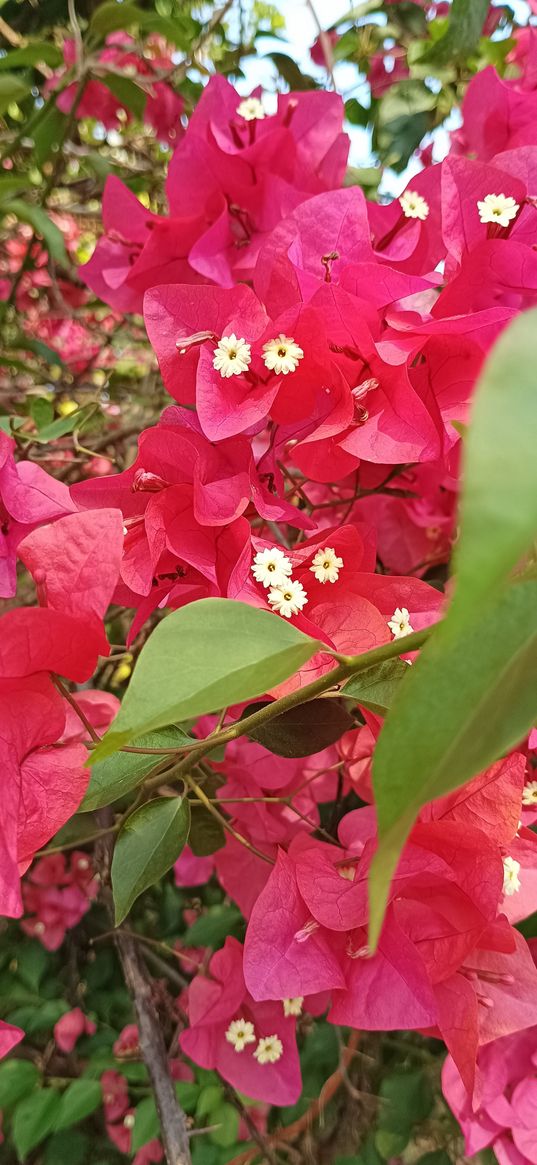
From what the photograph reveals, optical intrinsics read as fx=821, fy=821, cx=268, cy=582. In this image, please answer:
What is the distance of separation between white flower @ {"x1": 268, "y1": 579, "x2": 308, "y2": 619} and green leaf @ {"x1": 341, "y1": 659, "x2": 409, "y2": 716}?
67 millimetres

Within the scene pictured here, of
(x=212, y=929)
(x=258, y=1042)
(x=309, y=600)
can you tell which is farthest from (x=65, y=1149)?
(x=309, y=600)

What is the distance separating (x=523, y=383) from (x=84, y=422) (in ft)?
2.29

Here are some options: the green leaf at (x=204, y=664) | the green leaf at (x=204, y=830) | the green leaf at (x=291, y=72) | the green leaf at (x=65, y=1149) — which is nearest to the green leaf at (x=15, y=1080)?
the green leaf at (x=65, y=1149)

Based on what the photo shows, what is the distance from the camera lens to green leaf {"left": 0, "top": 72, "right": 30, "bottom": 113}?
0.89m

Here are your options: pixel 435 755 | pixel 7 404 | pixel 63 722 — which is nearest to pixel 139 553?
pixel 63 722

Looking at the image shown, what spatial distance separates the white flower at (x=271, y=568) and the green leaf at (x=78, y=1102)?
2.58 ft

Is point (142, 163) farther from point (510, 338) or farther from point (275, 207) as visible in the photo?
point (510, 338)

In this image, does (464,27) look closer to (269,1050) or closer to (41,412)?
(41,412)

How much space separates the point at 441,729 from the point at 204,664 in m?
0.09

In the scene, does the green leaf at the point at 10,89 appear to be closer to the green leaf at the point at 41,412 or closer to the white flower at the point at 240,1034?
the green leaf at the point at 41,412

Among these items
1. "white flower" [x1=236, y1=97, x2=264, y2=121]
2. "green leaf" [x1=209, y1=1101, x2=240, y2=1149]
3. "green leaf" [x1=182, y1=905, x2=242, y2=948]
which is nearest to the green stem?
"white flower" [x1=236, y1=97, x2=264, y2=121]

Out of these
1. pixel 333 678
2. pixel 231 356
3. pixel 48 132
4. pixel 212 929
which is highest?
pixel 48 132

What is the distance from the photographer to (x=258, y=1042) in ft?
2.16

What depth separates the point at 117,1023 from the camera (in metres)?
1.20
